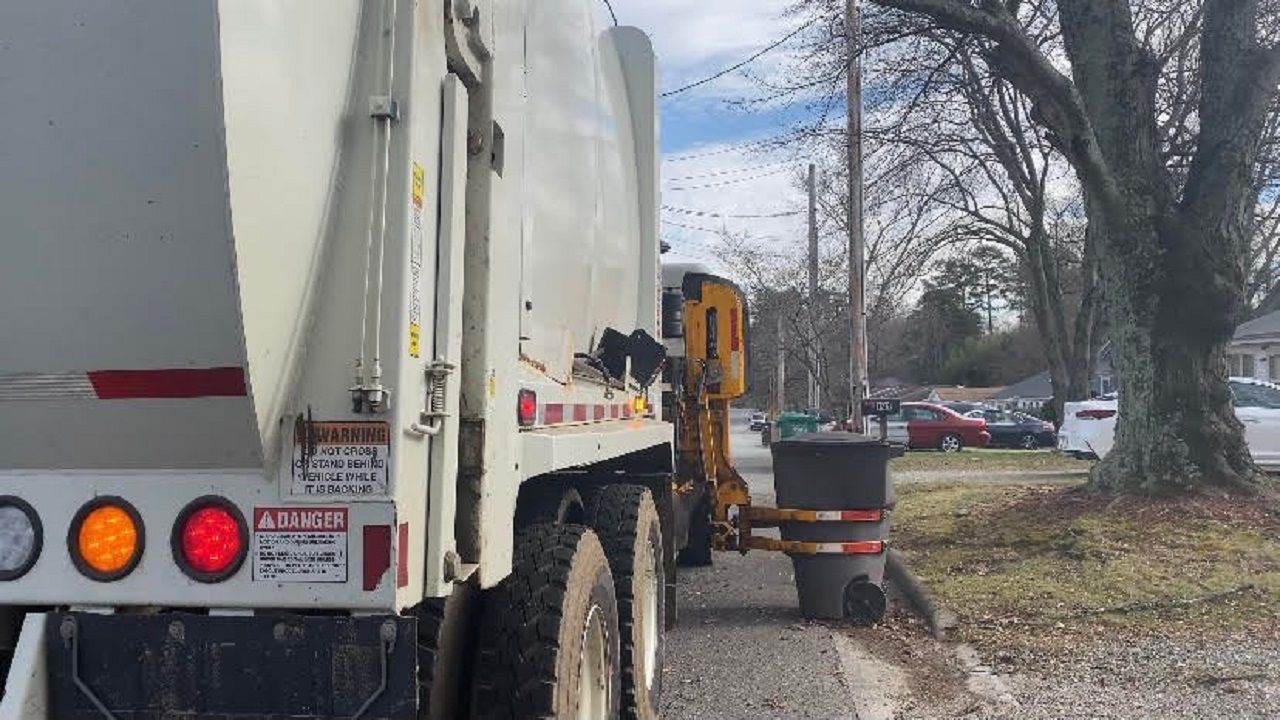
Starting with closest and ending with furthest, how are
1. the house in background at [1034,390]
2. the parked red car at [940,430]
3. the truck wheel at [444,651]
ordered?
the truck wheel at [444,651] < the parked red car at [940,430] < the house in background at [1034,390]

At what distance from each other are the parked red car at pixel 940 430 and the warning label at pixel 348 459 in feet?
113

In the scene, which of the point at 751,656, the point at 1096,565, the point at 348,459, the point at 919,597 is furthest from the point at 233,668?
the point at 1096,565

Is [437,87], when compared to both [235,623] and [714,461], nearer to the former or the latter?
[235,623]

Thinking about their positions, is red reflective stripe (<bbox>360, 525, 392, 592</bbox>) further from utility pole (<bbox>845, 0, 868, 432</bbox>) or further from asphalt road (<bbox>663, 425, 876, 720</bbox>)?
utility pole (<bbox>845, 0, 868, 432</bbox>)

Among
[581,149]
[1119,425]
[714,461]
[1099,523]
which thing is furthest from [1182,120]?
[581,149]

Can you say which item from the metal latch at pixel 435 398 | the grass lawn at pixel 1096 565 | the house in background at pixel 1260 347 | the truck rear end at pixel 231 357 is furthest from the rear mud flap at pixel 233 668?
the house in background at pixel 1260 347

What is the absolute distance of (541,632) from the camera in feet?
11.0

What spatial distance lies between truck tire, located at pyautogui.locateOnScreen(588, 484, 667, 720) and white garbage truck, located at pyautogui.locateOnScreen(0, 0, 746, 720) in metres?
1.54

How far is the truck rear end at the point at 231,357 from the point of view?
245cm

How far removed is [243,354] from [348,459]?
0.32 m

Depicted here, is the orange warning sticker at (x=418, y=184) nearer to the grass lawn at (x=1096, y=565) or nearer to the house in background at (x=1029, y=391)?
the grass lawn at (x=1096, y=565)

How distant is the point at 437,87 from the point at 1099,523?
9.48 m

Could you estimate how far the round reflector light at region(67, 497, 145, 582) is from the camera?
106 inches

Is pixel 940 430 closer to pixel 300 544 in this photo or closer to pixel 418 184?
pixel 418 184
